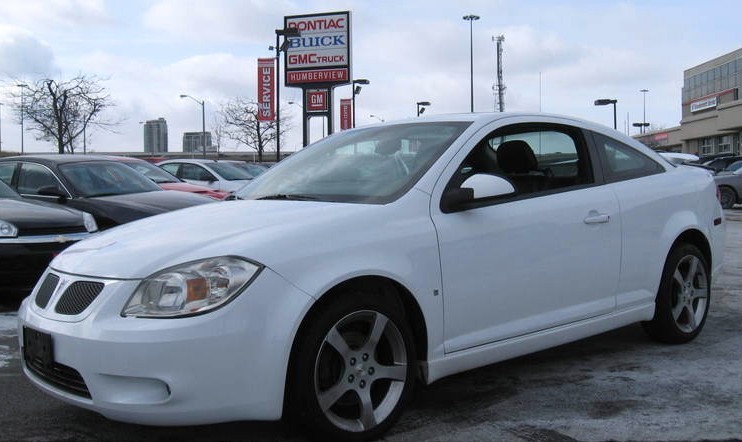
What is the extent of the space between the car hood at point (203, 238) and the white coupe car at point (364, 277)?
11mm

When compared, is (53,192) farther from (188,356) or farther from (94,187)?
(188,356)

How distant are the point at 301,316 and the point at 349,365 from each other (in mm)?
387

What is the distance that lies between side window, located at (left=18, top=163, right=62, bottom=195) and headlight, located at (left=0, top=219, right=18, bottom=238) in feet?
7.30

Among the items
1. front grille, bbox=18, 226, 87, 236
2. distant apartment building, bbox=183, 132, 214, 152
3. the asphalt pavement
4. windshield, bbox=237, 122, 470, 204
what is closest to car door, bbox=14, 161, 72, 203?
front grille, bbox=18, 226, 87, 236

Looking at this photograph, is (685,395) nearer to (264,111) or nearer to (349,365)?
(349,365)

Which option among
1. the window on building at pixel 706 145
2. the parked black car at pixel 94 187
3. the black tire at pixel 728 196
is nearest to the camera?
the parked black car at pixel 94 187

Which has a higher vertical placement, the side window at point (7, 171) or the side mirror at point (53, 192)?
the side window at point (7, 171)

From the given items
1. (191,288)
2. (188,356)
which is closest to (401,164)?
(191,288)

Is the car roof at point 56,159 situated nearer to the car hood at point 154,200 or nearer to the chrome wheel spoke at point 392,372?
the car hood at point 154,200

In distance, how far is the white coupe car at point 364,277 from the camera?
2.90 m

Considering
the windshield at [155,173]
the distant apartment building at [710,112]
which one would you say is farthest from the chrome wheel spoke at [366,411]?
the distant apartment building at [710,112]

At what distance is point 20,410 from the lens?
3.79 m

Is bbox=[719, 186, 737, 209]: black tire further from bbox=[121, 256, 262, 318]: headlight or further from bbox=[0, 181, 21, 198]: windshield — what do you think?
bbox=[121, 256, 262, 318]: headlight

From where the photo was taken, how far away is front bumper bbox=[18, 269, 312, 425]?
9.30ft
